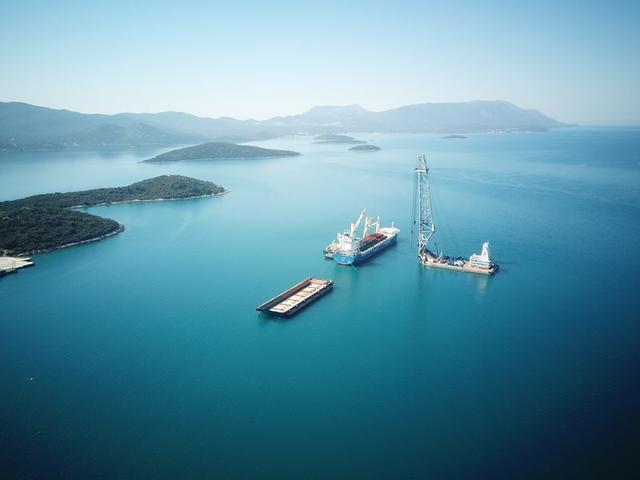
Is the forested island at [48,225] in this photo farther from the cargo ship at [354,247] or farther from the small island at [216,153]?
the small island at [216,153]

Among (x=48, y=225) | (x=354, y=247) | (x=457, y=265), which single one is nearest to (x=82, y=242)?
(x=48, y=225)

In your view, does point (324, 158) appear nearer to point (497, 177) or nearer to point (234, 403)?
point (497, 177)

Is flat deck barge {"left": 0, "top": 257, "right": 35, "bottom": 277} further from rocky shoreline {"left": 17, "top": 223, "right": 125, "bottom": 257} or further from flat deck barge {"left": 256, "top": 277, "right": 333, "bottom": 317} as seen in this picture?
flat deck barge {"left": 256, "top": 277, "right": 333, "bottom": 317}

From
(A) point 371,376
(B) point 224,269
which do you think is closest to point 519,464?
(A) point 371,376

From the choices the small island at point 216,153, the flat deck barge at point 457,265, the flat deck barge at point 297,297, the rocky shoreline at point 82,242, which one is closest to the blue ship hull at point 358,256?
the flat deck barge at point 297,297

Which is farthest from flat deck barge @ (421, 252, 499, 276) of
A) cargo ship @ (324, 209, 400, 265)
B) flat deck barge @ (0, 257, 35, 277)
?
flat deck barge @ (0, 257, 35, 277)

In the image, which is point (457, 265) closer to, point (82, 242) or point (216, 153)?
point (82, 242)
